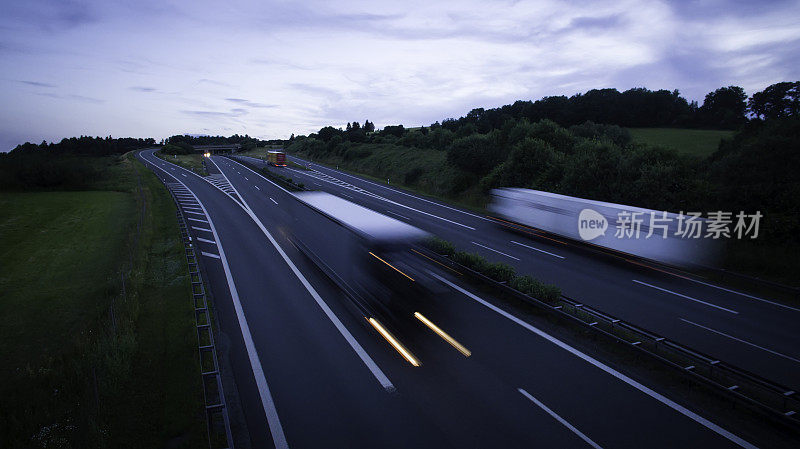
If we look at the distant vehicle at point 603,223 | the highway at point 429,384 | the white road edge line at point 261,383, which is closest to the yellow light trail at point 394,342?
the highway at point 429,384

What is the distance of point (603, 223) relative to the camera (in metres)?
22.9

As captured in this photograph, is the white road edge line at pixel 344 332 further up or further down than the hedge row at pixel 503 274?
further down

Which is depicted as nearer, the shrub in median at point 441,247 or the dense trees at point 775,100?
the shrub in median at point 441,247

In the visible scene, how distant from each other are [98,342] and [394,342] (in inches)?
381

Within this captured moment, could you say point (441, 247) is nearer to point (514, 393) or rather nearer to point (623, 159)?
point (514, 393)

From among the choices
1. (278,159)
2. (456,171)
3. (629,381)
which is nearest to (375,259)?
(629,381)

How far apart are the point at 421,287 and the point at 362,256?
4.73 m

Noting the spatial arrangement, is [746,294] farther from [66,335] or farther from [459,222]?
[66,335]

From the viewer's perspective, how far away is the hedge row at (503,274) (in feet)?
48.5

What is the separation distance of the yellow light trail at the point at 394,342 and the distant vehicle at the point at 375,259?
1212mm

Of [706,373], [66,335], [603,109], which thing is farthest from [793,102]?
[66,335]

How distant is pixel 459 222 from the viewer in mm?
32406

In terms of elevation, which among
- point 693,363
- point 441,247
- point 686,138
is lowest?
point 693,363

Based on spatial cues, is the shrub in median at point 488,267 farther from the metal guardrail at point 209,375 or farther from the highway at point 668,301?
the metal guardrail at point 209,375
